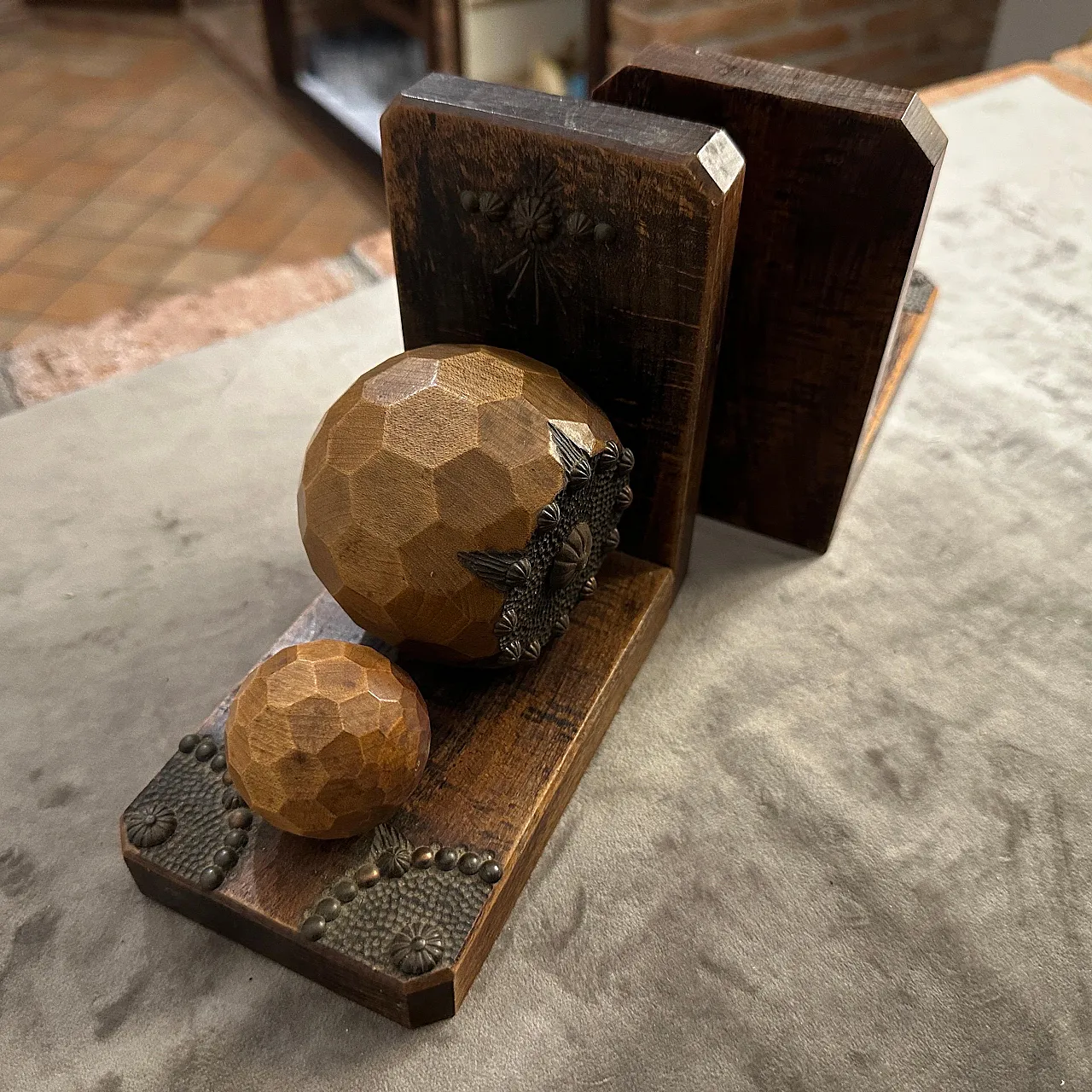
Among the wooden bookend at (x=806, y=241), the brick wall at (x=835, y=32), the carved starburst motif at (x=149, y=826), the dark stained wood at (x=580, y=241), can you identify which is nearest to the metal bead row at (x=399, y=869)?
the carved starburst motif at (x=149, y=826)

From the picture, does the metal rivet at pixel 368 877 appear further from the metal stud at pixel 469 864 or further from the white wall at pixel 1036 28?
the white wall at pixel 1036 28

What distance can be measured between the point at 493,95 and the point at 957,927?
0.78 m

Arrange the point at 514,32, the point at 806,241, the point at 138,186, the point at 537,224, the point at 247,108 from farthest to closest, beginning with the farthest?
1. the point at 247,108
2. the point at 138,186
3. the point at 514,32
4. the point at 806,241
5. the point at 537,224

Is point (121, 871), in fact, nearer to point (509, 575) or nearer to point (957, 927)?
point (509, 575)

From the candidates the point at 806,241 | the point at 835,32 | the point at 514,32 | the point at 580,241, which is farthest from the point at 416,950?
the point at 835,32

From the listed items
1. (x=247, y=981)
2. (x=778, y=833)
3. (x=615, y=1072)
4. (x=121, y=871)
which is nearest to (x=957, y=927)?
(x=778, y=833)

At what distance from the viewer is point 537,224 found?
82 cm

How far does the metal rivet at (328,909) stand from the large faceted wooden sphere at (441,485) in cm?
21

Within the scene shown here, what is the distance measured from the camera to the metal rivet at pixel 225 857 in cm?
76

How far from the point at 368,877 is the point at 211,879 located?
12cm

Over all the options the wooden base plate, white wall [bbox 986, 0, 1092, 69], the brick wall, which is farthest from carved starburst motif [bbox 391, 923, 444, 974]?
white wall [bbox 986, 0, 1092, 69]

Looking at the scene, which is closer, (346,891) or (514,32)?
(346,891)

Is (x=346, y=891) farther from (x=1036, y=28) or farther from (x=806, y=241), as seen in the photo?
(x=1036, y=28)

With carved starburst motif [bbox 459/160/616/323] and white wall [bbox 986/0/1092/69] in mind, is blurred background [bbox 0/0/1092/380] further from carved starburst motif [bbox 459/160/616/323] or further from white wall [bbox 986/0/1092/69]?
carved starburst motif [bbox 459/160/616/323]
